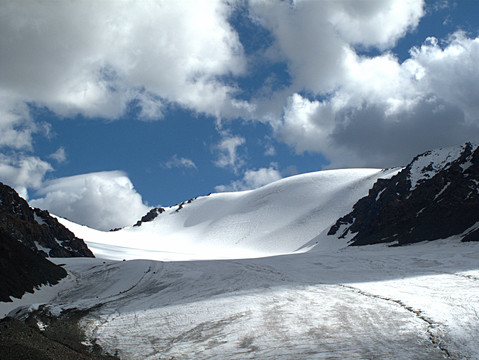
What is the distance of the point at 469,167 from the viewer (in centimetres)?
5488

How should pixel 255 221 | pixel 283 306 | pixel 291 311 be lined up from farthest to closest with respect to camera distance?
pixel 255 221, pixel 283 306, pixel 291 311

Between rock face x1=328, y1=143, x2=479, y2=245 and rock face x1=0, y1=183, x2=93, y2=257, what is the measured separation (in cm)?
3747

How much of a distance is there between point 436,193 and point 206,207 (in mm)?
97091

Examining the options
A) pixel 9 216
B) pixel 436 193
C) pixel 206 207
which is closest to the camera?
pixel 9 216

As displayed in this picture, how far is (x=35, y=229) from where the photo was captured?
158 ft

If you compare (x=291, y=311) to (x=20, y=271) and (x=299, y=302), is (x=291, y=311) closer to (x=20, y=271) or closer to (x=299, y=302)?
(x=299, y=302)

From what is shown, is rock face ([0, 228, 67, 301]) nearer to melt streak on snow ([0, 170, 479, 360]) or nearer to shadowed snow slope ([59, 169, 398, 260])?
melt streak on snow ([0, 170, 479, 360])

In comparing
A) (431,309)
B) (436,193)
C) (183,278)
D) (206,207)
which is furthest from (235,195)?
(431,309)

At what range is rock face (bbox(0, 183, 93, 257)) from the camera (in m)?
43.7

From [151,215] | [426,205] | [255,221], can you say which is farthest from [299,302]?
[151,215]

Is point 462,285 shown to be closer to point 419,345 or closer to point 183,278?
point 419,345

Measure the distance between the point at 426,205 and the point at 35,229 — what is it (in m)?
48.2

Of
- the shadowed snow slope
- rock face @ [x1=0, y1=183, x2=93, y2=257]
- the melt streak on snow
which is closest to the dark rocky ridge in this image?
rock face @ [x1=0, y1=183, x2=93, y2=257]

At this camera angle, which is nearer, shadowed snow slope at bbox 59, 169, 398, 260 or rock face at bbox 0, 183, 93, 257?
rock face at bbox 0, 183, 93, 257
